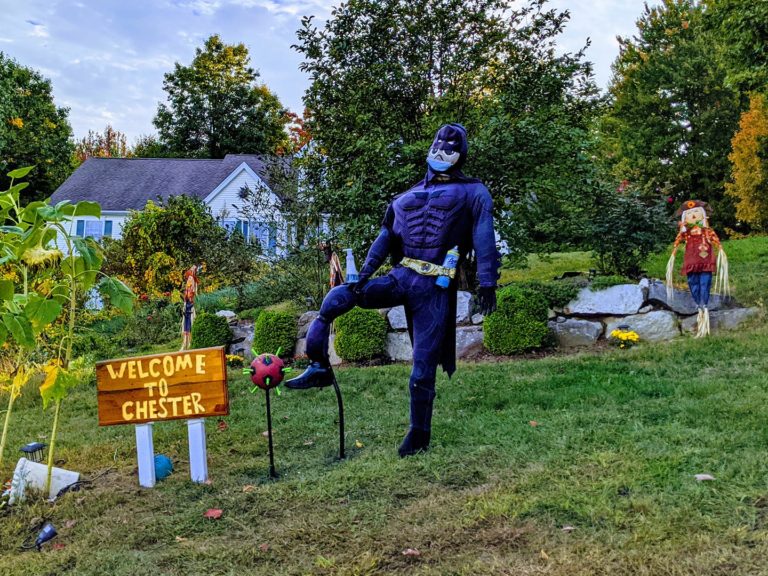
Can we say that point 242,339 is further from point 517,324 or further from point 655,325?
point 655,325

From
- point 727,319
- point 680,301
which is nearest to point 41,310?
point 680,301

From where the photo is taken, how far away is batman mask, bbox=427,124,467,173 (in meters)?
4.33

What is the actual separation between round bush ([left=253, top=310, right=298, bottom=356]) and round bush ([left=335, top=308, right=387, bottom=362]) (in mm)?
938

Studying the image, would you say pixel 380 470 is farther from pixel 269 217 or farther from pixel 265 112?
pixel 265 112

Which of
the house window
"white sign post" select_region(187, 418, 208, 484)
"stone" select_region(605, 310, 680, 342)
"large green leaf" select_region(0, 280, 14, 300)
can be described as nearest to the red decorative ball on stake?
"white sign post" select_region(187, 418, 208, 484)

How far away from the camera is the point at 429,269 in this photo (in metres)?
4.18

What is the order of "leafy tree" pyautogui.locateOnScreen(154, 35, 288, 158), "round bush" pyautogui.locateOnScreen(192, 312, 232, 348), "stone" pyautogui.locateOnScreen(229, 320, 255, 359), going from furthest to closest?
"leafy tree" pyautogui.locateOnScreen(154, 35, 288, 158), "stone" pyautogui.locateOnScreen(229, 320, 255, 359), "round bush" pyautogui.locateOnScreen(192, 312, 232, 348)

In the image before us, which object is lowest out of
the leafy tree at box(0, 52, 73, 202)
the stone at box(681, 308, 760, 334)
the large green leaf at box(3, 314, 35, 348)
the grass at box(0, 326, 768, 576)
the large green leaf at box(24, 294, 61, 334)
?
the grass at box(0, 326, 768, 576)

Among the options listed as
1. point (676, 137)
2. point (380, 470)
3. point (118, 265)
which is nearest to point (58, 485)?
point (380, 470)

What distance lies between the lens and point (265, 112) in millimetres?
33000

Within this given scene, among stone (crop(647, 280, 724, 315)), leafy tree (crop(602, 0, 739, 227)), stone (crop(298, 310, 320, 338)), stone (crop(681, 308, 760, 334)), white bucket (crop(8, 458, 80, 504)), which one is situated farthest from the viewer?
leafy tree (crop(602, 0, 739, 227))

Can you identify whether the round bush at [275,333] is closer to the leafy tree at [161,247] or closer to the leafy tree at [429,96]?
the leafy tree at [429,96]

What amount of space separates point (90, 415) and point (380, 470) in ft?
14.3

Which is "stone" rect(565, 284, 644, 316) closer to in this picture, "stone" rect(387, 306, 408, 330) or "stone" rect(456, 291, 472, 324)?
"stone" rect(456, 291, 472, 324)
